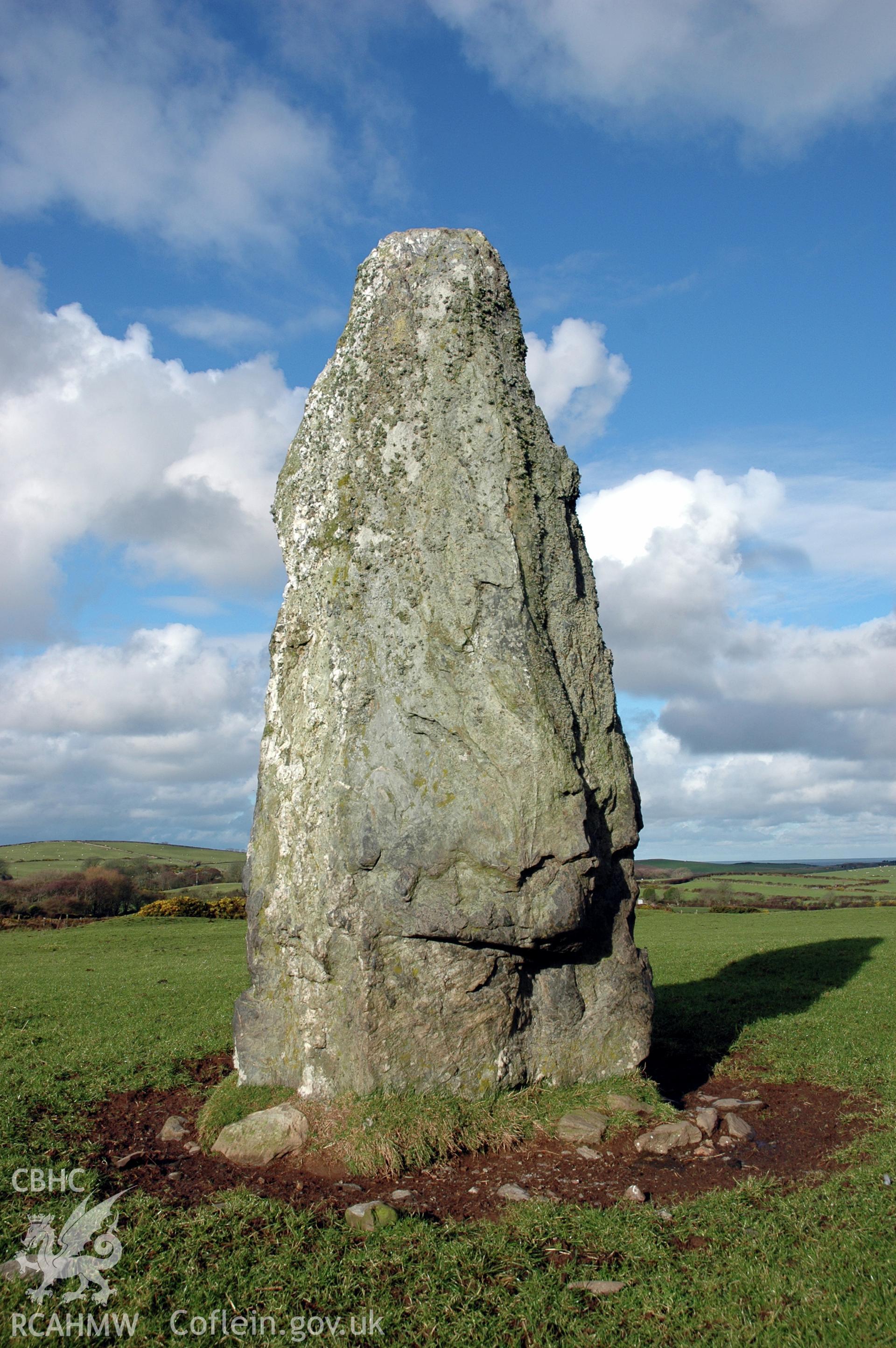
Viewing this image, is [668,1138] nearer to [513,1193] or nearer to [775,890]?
[513,1193]

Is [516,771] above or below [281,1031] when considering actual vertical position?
above

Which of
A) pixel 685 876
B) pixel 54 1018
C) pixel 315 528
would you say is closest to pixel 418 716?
pixel 315 528

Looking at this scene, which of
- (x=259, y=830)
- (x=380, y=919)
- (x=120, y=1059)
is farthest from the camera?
(x=120, y=1059)

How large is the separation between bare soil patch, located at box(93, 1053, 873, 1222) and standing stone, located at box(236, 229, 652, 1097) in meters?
1.07

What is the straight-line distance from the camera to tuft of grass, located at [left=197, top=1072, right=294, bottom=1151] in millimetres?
9266

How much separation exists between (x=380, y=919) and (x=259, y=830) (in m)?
2.33

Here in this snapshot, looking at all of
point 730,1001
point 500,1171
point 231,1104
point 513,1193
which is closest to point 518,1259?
point 513,1193

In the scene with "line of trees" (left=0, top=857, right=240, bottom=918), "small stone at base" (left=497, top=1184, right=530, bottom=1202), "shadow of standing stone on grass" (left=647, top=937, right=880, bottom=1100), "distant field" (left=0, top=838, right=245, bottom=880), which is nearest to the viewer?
"small stone at base" (left=497, top=1184, right=530, bottom=1202)

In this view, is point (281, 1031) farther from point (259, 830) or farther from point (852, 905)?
point (852, 905)

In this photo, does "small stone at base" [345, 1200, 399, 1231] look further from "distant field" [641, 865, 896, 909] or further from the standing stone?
"distant field" [641, 865, 896, 909]

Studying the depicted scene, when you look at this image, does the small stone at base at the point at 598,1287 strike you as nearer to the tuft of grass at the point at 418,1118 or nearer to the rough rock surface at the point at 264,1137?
the tuft of grass at the point at 418,1118

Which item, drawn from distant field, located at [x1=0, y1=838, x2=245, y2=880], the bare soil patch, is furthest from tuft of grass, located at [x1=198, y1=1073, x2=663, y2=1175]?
distant field, located at [x1=0, y1=838, x2=245, y2=880]

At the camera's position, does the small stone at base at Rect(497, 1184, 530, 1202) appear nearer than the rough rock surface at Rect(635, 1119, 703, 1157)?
Yes

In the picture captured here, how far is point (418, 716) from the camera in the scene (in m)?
9.80
